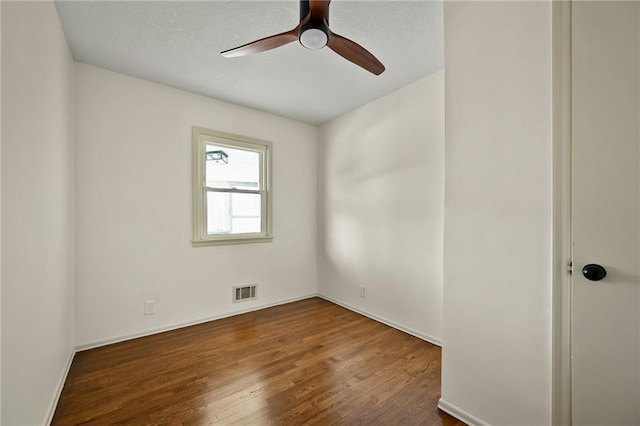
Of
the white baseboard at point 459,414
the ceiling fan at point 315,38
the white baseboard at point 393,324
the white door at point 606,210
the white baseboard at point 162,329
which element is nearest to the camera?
the white door at point 606,210

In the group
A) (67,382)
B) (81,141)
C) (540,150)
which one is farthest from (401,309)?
(81,141)

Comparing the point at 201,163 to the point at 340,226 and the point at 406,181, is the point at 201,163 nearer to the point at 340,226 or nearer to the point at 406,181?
the point at 340,226

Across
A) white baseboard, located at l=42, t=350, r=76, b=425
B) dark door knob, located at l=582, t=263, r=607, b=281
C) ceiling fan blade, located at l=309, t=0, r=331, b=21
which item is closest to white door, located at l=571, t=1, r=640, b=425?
dark door knob, located at l=582, t=263, r=607, b=281

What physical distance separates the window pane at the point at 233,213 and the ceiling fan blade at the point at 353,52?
2.18m

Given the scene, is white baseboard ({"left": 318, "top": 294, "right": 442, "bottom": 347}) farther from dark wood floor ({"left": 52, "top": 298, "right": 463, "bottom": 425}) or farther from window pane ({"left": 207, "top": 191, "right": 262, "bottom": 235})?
window pane ({"left": 207, "top": 191, "right": 262, "bottom": 235})

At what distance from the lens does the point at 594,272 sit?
1175mm

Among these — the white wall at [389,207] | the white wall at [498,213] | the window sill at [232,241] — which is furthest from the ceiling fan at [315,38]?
the window sill at [232,241]

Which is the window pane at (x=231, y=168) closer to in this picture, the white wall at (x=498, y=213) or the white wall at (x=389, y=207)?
the white wall at (x=389, y=207)

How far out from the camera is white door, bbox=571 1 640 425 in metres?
1.11

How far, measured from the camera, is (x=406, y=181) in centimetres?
286

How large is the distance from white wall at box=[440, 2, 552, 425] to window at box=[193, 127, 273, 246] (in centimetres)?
242

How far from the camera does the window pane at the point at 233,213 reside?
3.24 m

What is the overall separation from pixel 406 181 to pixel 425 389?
1.83 metres

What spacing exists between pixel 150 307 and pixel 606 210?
11.4ft
